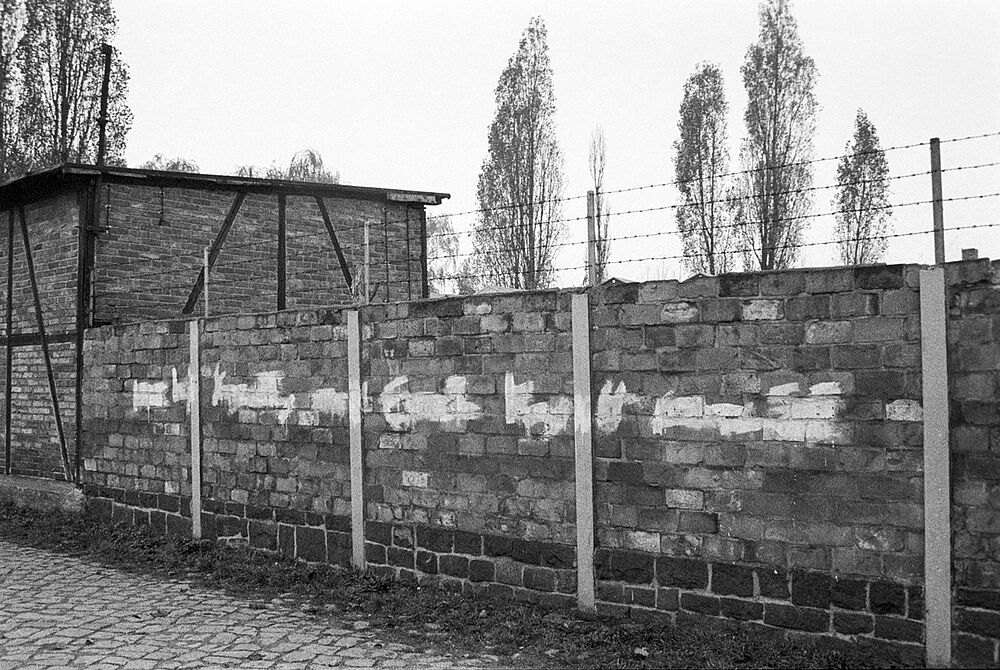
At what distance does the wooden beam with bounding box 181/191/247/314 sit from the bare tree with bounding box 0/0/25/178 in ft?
36.7

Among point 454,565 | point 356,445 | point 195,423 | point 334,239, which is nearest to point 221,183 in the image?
point 334,239

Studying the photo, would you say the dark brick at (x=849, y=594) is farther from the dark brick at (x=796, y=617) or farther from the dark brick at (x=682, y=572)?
the dark brick at (x=682, y=572)

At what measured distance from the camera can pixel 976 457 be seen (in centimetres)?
445

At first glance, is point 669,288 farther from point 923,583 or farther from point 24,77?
point 24,77

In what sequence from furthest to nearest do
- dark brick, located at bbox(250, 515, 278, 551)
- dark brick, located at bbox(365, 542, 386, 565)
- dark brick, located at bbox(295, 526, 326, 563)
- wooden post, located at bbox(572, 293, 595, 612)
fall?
dark brick, located at bbox(250, 515, 278, 551) → dark brick, located at bbox(295, 526, 326, 563) → dark brick, located at bbox(365, 542, 386, 565) → wooden post, located at bbox(572, 293, 595, 612)

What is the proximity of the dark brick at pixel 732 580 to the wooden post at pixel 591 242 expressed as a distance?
6.26 feet

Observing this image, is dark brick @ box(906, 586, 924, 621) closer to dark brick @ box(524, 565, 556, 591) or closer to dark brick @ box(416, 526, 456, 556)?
dark brick @ box(524, 565, 556, 591)

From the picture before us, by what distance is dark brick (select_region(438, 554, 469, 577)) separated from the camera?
6.38m

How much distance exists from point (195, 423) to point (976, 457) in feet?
21.8

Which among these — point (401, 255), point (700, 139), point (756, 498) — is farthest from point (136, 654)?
point (700, 139)

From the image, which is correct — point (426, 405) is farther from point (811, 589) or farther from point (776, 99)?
point (776, 99)

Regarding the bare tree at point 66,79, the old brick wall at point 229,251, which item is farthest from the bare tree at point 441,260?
the bare tree at point 66,79

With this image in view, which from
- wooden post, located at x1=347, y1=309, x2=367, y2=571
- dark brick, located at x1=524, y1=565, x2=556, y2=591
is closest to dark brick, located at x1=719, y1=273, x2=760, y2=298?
dark brick, located at x1=524, y1=565, x2=556, y2=591

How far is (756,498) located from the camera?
5.10 m
